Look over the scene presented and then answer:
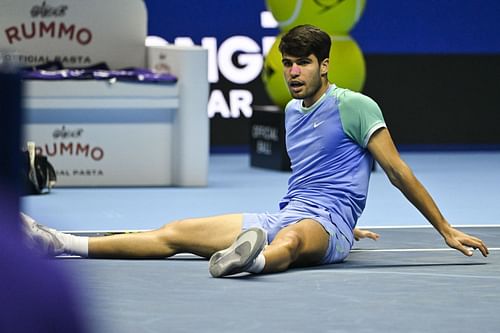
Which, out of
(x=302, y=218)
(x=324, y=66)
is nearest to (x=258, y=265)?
(x=302, y=218)

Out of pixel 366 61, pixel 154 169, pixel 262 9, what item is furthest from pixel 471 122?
pixel 154 169

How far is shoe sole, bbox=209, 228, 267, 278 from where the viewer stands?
4.39m

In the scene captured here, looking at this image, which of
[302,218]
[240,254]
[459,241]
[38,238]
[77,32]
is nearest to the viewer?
[38,238]

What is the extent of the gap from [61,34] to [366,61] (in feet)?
12.0

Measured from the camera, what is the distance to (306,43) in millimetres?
5023

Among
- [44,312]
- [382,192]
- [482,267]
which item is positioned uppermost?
[44,312]

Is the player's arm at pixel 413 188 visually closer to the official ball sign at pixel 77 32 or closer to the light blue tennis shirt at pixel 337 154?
the light blue tennis shirt at pixel 337 154

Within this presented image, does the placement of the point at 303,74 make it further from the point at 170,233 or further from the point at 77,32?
the point at 77,32

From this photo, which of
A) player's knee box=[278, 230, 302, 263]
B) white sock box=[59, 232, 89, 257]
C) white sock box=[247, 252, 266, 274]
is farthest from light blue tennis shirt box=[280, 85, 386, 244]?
white sock box=[59, 232, 89, 257]

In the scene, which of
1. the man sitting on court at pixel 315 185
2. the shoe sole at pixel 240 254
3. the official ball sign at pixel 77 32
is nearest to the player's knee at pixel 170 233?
the man sitting on court at pixel 315 185

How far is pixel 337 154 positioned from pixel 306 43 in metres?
0.51

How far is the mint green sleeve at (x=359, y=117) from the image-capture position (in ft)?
16.4

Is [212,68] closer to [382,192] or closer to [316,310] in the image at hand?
[382,192]

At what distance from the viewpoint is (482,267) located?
518 centimetres
